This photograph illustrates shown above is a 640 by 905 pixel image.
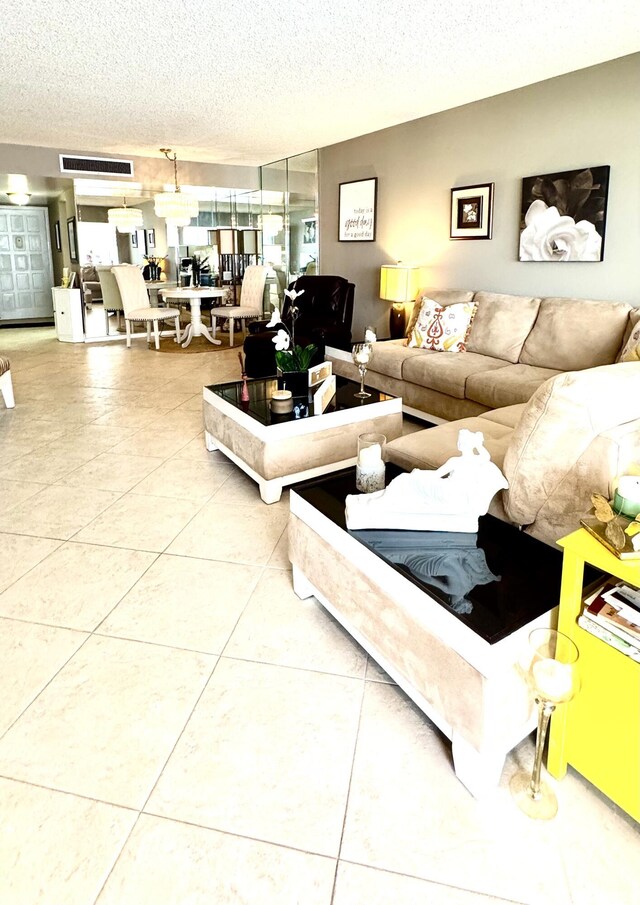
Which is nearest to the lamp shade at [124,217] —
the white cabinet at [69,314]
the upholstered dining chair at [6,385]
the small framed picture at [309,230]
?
the white cabinet at [69,314]

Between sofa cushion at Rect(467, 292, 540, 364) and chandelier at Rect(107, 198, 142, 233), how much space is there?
18.9 ft

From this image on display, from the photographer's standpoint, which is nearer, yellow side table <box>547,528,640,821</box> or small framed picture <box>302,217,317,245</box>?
yellow side table <box>547,528,640,821</box>

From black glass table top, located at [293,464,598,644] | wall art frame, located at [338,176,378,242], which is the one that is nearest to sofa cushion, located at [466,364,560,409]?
black glass table top, located at [293,464,598,644]

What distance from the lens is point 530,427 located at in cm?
166

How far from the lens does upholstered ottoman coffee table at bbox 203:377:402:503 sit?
9.87ft

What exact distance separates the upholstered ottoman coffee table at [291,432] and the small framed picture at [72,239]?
5969 mm

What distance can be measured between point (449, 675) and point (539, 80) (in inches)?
166

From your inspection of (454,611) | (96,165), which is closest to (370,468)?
(454,611)

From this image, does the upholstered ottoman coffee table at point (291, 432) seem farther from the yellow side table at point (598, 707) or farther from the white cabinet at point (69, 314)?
the white cabinet at point (69, 314)

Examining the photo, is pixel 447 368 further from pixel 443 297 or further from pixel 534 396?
pixel 534 396

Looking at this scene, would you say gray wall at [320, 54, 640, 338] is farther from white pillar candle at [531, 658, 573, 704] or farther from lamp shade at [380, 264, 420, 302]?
white pillar candle at [531, 658, 573, 704]

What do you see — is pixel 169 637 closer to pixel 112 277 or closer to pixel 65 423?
pixel 65 423

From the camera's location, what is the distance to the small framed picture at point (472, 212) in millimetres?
4703

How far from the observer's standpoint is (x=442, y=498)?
1765mm
